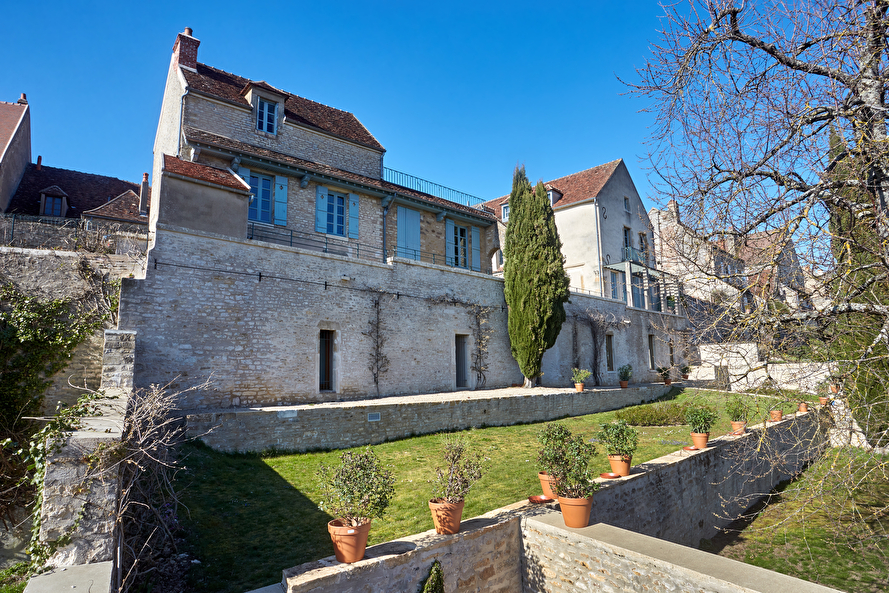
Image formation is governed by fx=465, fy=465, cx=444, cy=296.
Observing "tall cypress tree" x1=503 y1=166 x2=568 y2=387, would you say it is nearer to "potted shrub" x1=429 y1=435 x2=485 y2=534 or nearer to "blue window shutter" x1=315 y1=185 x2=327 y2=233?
"blue window shutter" x1=315 y1=185 x2=327 y2=233

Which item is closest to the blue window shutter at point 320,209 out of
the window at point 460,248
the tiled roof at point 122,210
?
the window at point 460,248

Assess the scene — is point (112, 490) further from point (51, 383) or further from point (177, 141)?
point (177, 141)

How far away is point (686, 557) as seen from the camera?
5.06 meters

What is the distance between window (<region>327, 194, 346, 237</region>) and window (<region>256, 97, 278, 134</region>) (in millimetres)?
3117

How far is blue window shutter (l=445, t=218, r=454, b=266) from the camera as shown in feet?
62.7

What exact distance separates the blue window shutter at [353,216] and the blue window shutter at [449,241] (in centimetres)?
422

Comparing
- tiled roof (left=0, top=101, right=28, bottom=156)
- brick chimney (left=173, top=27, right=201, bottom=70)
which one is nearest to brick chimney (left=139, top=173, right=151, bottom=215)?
tiled roof (left=0, top=101, right=28, bottom=156)

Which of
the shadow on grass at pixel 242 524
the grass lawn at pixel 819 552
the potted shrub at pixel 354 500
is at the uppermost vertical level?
the potted shrub at pixel 354 500

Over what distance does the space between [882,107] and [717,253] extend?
1.84 meters

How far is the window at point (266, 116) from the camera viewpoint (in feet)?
51.8

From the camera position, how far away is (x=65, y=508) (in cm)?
424

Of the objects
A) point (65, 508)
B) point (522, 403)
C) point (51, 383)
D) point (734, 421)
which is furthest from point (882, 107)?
point (51, 383)

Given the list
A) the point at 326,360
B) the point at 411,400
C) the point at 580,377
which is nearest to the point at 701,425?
the point at 411,400

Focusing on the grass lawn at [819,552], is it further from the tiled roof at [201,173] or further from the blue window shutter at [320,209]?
the blue window shutter at [320,209]
